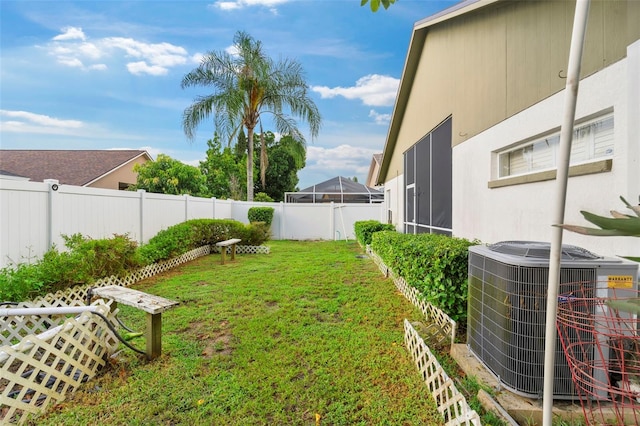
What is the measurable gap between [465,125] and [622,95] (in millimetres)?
2686

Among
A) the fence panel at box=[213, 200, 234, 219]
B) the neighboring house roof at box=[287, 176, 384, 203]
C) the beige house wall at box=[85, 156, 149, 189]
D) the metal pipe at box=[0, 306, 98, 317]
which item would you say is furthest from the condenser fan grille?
the beige house wall at box=[85, 156, 149, 189]

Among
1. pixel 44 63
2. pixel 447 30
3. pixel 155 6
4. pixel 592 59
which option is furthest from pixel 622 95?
pixel 44 63

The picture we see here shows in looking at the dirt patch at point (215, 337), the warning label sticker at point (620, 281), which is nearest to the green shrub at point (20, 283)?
the dirt patch at point (215, 337)

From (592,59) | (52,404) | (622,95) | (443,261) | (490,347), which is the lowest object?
(52,404)

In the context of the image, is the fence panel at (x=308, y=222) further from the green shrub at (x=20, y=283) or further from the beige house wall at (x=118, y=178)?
the green shrub at (x=20, y=283)

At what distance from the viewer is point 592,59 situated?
8.09ft

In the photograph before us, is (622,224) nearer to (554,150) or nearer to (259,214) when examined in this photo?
(554,150)

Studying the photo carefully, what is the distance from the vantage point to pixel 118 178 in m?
17.0

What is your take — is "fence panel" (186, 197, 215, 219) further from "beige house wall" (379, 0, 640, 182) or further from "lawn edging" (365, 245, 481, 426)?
"lawn edging" (365, 245, 481, 426)

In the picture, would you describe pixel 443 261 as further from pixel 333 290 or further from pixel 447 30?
pixel 447 30

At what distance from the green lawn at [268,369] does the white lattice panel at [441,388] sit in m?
0.08

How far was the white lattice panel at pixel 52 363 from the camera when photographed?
2.23 m

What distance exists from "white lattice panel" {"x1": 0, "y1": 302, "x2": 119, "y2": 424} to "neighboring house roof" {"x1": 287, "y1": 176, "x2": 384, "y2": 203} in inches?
664

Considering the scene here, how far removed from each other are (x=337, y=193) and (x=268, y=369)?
55.8ft
